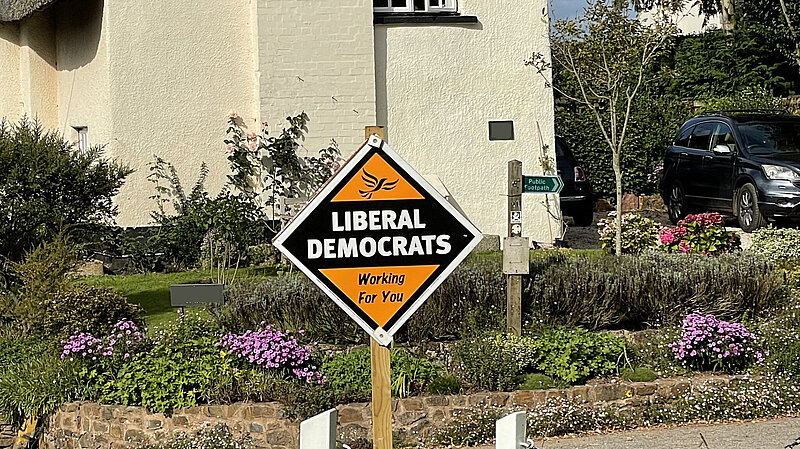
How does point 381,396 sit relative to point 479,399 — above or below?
above

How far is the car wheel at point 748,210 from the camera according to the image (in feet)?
47.9

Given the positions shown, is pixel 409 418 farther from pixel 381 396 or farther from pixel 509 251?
pixel 381 396

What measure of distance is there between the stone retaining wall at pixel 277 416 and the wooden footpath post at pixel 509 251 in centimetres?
98

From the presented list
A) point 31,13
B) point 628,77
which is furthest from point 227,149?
point 628,77

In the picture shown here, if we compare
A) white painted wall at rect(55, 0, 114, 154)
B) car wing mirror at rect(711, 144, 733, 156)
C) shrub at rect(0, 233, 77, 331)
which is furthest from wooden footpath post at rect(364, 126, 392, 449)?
car wing mirror at rect(711, 144, 733, 156)

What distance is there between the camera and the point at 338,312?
932 centimetres

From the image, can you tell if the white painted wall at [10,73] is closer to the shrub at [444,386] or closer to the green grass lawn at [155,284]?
the green grass lawn at [155,284]

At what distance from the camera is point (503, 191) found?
15016 millimetres

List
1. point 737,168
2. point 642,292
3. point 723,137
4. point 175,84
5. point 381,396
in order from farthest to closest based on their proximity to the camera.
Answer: point 723,137 < point 737,168 < point 175,84 < point 642,292 < point 381,396

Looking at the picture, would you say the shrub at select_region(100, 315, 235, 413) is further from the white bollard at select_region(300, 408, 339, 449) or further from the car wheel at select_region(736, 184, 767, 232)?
the car wheel at select_region(736, 184, 767, 232)

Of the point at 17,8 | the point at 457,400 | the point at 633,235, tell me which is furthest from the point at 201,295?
the point at 17,8

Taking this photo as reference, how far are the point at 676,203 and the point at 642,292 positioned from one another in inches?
293

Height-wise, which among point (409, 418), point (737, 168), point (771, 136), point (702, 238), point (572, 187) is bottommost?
point (409, 418)

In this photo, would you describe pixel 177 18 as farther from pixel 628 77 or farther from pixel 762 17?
pixel 762 17
